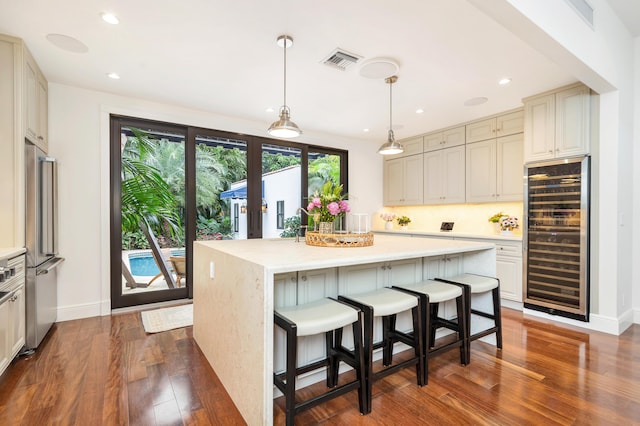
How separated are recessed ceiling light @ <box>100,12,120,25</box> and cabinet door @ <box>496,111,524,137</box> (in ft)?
14.4

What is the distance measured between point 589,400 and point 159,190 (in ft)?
15.1

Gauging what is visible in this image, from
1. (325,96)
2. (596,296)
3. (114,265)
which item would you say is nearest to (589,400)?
(596,296)

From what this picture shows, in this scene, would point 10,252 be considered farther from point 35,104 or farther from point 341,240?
point 341,240

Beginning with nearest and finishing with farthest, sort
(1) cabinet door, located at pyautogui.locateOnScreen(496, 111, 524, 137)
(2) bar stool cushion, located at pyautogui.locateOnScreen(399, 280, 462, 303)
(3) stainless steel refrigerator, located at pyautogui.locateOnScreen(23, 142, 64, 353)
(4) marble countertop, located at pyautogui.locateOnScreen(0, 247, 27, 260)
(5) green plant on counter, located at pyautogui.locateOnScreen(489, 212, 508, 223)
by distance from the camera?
(4) marble countertop, located at pyautogui.locateOnScreen(0, 247, 27, 260), (2) bar stool cushion, located at pyautogui.locateOnScreen(399, 280, 462, 303), (3) stainless steel refrigerator, located at pyautogui.locateOnScreen(23, 142, 64, 353), (1) cabinet door, located at pyautogui.locateOnScreen(496, 111, 524, 137), (5) green plant on counter, located at pyautogui.locateOnScreen(489, 212, 508, 223)

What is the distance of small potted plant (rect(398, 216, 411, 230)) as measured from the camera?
5.84 metres

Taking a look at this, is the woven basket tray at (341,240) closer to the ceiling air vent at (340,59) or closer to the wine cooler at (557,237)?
the ceiling air vent at (340,59)

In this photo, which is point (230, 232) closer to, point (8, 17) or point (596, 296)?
point (8, 17)

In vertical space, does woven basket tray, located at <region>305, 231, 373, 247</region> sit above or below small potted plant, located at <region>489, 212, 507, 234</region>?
below

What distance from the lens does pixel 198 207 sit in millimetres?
4277

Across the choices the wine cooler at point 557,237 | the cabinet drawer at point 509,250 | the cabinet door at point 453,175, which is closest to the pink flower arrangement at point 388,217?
the cabinet door at point 453,175

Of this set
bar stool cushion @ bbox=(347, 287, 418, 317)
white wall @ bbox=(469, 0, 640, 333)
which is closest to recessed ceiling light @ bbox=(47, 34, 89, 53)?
bar stool cushion @ bbox=(347, 287, 418, 317)

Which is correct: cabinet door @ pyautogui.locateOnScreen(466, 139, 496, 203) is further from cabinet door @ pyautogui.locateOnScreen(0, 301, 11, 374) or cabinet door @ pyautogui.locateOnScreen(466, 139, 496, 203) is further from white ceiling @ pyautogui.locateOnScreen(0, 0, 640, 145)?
cabinet door @ pyautogui.locateOnScreen(0, 301, 11, 374)

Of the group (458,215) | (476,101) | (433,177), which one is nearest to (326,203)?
(476,101)

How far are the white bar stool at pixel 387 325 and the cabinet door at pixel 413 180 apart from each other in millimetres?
3355
